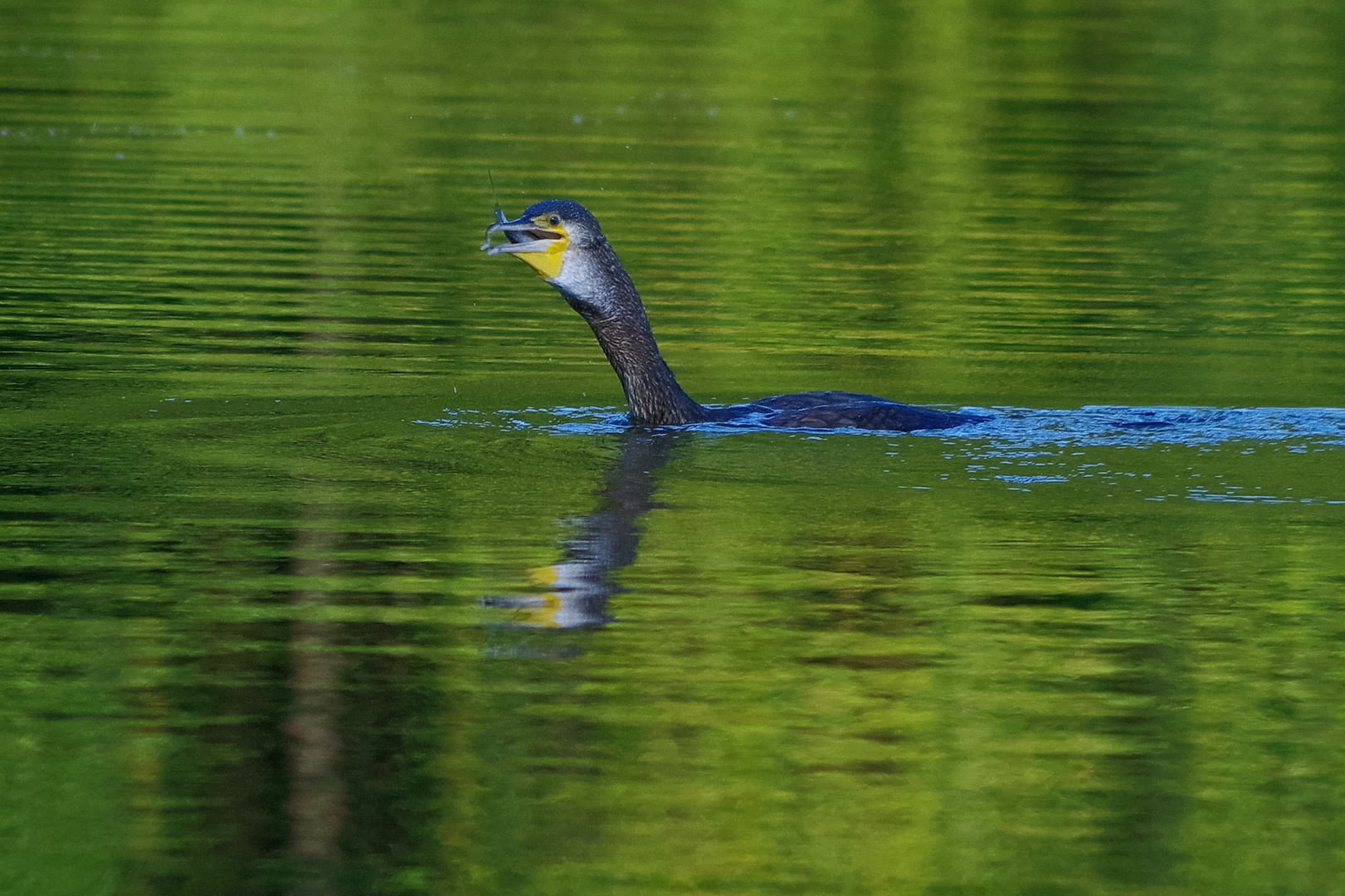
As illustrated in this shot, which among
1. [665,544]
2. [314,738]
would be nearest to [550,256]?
[665,544]

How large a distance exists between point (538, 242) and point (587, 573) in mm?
2785

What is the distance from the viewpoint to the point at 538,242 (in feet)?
36.6

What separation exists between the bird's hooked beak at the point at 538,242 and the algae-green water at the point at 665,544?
838 mm

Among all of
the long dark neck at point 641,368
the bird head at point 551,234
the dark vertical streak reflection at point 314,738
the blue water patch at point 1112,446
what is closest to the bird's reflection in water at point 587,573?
the dark vertical streak reflection at point 314,738

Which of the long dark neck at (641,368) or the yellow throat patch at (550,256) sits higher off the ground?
the yellow throat patch at (550,256)

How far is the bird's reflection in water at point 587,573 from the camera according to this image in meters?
7.87

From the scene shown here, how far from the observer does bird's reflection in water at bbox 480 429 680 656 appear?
7871 millimetres

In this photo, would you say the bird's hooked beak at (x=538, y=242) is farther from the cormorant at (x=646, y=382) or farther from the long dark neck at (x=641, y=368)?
the long dark neck at (x=641, y=368)

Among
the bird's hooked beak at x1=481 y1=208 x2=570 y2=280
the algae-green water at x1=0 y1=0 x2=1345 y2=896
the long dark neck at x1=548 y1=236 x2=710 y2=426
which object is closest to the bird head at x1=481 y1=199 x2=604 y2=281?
the bird's hooked beak at x1=481 y1=208 x2=570 y2=280

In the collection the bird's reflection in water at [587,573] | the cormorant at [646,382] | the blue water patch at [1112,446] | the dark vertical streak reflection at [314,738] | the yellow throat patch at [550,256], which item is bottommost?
the dark vertical streak reflection at [314,738]

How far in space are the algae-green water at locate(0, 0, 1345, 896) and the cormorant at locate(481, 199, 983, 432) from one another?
211 mm

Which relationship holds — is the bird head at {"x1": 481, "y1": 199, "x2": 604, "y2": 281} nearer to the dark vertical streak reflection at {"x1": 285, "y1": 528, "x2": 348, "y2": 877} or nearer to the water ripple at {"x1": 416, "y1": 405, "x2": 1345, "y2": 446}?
the water ripple at {"x1": 416, "y1": 405, "x2": 1345, "y2": 446}

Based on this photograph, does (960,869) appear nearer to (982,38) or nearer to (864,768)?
(864,768)

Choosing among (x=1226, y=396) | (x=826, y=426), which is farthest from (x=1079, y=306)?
(x=826, y=426)
